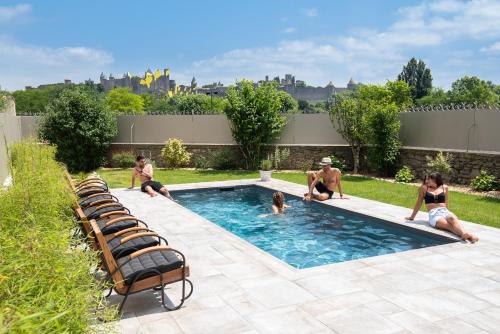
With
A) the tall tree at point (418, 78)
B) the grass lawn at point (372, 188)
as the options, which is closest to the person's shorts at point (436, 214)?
the grass lawn at point (372, 188)

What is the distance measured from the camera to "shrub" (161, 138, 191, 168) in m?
20.0

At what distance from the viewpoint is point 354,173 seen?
58.5ft

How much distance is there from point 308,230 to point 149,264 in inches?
217

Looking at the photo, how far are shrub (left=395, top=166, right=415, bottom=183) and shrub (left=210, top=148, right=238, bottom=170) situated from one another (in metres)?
7.77

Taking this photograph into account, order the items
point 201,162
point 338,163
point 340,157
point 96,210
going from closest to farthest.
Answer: point 96,210 → point 338,163 → point 340,157 → point 201,162

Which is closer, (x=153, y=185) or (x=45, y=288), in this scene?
(x=45, y=288)

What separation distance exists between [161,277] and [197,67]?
61254 millimetres

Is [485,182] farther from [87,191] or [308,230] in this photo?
[87,191]

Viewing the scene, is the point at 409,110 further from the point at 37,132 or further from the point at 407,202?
the point at 37,132

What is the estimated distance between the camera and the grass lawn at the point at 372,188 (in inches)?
387

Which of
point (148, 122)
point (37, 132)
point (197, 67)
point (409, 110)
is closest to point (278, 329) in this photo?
point (409, 110)

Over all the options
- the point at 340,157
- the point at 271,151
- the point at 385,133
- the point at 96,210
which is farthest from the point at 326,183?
the point at 271,151

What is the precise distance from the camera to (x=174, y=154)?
20.0 metres

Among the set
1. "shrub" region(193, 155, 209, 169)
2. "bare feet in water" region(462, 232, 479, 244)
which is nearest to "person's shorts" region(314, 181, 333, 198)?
"bare feet in water" region(462, 232, 479, 244)
